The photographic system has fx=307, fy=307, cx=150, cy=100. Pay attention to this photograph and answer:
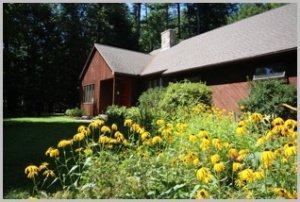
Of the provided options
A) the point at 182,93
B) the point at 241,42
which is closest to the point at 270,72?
the point at 241,42

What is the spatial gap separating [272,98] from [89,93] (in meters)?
17.2

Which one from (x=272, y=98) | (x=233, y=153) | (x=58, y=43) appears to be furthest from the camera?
(x=58, y=43)

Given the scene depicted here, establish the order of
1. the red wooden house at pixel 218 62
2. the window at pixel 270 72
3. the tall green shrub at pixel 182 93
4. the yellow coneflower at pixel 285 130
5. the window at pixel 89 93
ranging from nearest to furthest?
the yellow coneflower at pixel 285 130, the window at pixel 270 72, the tall green shrub at pixel 182 93, the red wooden house at pixel 218 62, the window at pixel 89 93

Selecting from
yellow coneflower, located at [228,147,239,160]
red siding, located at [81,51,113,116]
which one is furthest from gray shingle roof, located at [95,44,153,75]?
yellow coneflower, located at [228,147,239,160]

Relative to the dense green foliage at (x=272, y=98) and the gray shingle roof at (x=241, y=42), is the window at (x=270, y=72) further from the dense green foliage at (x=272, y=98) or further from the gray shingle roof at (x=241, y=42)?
the gray shingle roof at (x=241, y=42)

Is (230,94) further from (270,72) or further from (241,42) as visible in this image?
(241,42)

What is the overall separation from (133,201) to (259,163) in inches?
53.1

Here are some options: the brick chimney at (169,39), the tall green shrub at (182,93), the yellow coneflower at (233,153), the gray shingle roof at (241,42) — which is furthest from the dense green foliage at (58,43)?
the yellow coneflower at (233,153)

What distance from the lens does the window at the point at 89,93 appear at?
2378 cm

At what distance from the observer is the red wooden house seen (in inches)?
449

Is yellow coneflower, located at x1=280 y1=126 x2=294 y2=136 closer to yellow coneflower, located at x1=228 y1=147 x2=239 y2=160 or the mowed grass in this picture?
yellow coneflower, located at x1=228 y1=147 x2=239 y2=160

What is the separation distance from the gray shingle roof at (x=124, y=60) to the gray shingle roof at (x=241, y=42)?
4.94 ft

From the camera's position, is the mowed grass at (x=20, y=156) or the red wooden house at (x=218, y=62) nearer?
the mowed grass at (x=20, y=156)

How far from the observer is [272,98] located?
9.69m
